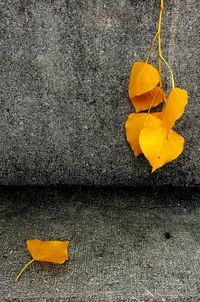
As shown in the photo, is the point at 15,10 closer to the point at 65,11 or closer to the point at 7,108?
the point at 65,11

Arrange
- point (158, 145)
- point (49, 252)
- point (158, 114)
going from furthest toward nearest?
point (158, 114) → point (158, 145) → point (49, 252)

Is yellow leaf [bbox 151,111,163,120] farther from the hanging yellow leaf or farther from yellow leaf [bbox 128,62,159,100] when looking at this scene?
the hanging yellow leaf

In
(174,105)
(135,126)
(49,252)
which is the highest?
(174,105)

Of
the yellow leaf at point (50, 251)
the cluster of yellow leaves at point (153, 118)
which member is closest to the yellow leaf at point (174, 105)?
the cluster of yellow leaves at point (153, 118)

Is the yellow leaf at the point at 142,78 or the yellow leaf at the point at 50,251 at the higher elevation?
the yellow leaf at the point at 142,78

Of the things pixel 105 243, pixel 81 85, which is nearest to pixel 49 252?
pixel 105 243

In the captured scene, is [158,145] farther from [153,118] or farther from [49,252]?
[49,252]

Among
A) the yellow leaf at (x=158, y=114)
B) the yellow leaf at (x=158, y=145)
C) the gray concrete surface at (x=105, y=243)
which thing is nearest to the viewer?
the gray concrete surface at (x=105, y=243)

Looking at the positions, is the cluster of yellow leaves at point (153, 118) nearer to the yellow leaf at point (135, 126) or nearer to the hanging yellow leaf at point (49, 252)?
the yellow leaf at point (135, 126)
